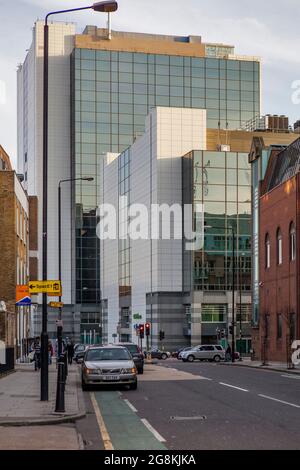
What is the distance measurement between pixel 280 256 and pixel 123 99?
7637 cm

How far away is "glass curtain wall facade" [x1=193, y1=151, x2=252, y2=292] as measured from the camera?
91.9 meters

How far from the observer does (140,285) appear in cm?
10225

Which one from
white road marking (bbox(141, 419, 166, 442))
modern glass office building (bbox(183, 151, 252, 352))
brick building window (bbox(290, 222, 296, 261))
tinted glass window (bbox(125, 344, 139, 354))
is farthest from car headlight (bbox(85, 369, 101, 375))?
modern glass office building (bbox(183, 151, 252, 352))

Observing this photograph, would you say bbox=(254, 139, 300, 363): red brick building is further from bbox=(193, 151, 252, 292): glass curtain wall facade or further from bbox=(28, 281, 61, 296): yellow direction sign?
bbox=(193, 151, 252, 292): glass curtain wall facade

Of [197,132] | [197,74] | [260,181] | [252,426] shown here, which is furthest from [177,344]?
[252,426]

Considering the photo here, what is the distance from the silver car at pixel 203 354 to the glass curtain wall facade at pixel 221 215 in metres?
17.7

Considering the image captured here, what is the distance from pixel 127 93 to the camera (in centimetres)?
12756

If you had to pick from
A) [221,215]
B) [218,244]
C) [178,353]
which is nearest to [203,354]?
[178,353]

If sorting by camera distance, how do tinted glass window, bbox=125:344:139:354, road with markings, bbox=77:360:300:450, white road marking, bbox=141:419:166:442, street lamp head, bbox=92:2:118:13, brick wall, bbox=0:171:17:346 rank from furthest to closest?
brick wall, bbox=0:171:17:346
tinted glass window, bbox=125:344:139:354
street lamp head, bbox=92:2:118:13
white road marking, bbox=141:419:166:442
road with markings, bbox=77:360:300:450

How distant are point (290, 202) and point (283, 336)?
350 inches

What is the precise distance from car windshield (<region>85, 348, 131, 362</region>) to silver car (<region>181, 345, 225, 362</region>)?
1799 inches

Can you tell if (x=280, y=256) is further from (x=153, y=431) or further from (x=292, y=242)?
(x=153, y=431)

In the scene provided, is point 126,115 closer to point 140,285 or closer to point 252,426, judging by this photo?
point 140,285
